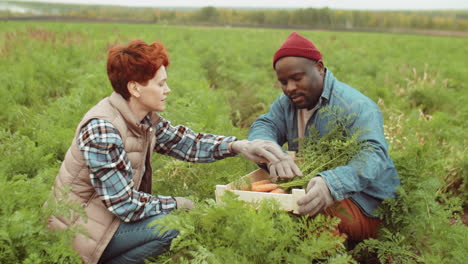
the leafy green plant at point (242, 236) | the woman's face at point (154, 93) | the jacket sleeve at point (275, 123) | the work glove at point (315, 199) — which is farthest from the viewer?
the jacket sleeve at point (275, 123)

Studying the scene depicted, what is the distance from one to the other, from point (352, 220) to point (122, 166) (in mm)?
1797

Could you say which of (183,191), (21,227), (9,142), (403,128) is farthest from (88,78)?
(21,227)

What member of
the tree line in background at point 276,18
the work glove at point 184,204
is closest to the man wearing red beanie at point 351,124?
the work glove at point 184,204

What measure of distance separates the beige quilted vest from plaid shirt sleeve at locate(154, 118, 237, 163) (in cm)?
54

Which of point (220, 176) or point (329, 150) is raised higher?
point (329, 150)

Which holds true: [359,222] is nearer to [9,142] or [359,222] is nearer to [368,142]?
[368,142]

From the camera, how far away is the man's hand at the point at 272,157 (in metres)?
3.23

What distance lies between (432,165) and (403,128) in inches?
99.7

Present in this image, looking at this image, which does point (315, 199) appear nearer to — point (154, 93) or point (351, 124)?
point (351, 124)

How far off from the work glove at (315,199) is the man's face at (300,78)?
2.72 feet

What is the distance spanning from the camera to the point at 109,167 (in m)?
2.93

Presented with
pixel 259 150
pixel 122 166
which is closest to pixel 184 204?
pixel 122 166

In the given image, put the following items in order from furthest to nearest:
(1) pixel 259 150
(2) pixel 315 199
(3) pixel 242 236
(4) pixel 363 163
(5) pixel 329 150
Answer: (5) pixel 329 150 → (1) pixel 259 150 → (4) pixel 363 163 → (2) pixel 315 199 → (3) pixel 242 236

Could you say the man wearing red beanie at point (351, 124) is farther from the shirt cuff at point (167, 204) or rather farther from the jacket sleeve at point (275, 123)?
the shirt cuff at point (167, 204)
